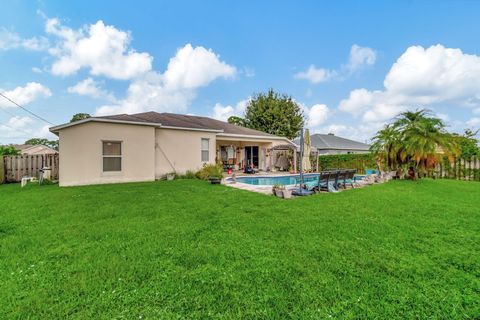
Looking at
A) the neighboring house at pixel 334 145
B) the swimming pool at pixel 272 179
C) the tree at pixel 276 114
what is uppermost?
the tree at pixel 276 114

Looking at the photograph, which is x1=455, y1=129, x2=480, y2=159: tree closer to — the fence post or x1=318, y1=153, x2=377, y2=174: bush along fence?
x1=318, y1=153, x2=377, y2=174: bush along fence

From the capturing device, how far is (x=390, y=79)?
17203 mm

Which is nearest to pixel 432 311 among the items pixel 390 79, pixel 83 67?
pixel 390 79

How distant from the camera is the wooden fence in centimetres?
1448

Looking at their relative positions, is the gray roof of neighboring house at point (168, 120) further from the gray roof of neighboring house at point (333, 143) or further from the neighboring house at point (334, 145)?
the neighboring house at point (334, 145)

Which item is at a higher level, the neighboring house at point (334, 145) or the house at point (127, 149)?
the neighboring house at point (334, 145)

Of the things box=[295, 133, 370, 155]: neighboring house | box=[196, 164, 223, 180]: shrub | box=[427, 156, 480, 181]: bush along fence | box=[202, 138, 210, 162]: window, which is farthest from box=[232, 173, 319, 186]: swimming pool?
box=[295, 133, 370, 155]: neighboring house

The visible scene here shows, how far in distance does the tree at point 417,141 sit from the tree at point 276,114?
21.6m

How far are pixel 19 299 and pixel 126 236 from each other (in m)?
2.04

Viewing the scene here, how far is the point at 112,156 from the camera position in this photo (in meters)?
12.7

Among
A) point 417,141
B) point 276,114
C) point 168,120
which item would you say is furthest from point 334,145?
point 168,120

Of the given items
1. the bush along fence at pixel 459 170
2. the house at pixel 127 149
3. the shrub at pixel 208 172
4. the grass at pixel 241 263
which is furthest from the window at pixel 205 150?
the bush along fence at pixel 459 170

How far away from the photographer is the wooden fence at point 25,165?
47.5 ft

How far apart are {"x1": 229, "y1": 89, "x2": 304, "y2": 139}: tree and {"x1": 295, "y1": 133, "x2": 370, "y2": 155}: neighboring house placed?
369 cm
